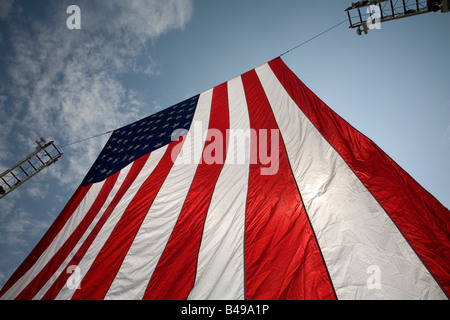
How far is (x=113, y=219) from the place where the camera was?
3277 mm

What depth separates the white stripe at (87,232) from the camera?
9.21 feet

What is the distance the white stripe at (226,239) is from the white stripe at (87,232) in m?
2.10

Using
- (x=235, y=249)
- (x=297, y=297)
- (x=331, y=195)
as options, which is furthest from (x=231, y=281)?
(x=331, y=195)

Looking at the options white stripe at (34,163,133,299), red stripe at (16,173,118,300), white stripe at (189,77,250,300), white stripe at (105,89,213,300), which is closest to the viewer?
white stripe at (189,77,250,300)

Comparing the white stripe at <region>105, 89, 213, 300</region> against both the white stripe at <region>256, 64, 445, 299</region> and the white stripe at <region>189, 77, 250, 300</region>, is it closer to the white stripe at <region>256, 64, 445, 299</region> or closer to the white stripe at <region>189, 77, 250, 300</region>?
the white stripe at <region>189, 77, 250, 300</region>

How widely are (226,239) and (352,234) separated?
4.14 ft

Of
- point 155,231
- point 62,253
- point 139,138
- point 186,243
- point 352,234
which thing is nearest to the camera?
point 352,234

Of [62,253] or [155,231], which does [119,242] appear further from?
[62,253]

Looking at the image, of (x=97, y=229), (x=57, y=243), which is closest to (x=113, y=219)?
(x=97, y=229)

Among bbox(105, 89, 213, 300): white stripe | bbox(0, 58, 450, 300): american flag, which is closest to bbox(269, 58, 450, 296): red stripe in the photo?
bbox(0, 58, 450, 300): american flag

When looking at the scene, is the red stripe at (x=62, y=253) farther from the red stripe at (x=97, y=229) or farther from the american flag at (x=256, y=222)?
the red stripe at (x=97, y=229)

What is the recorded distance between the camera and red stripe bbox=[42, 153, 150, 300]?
269cm

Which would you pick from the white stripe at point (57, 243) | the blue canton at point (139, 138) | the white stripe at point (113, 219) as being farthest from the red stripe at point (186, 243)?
the white stripe at point (57, 243)

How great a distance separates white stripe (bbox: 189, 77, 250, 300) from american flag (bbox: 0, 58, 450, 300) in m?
0.01
